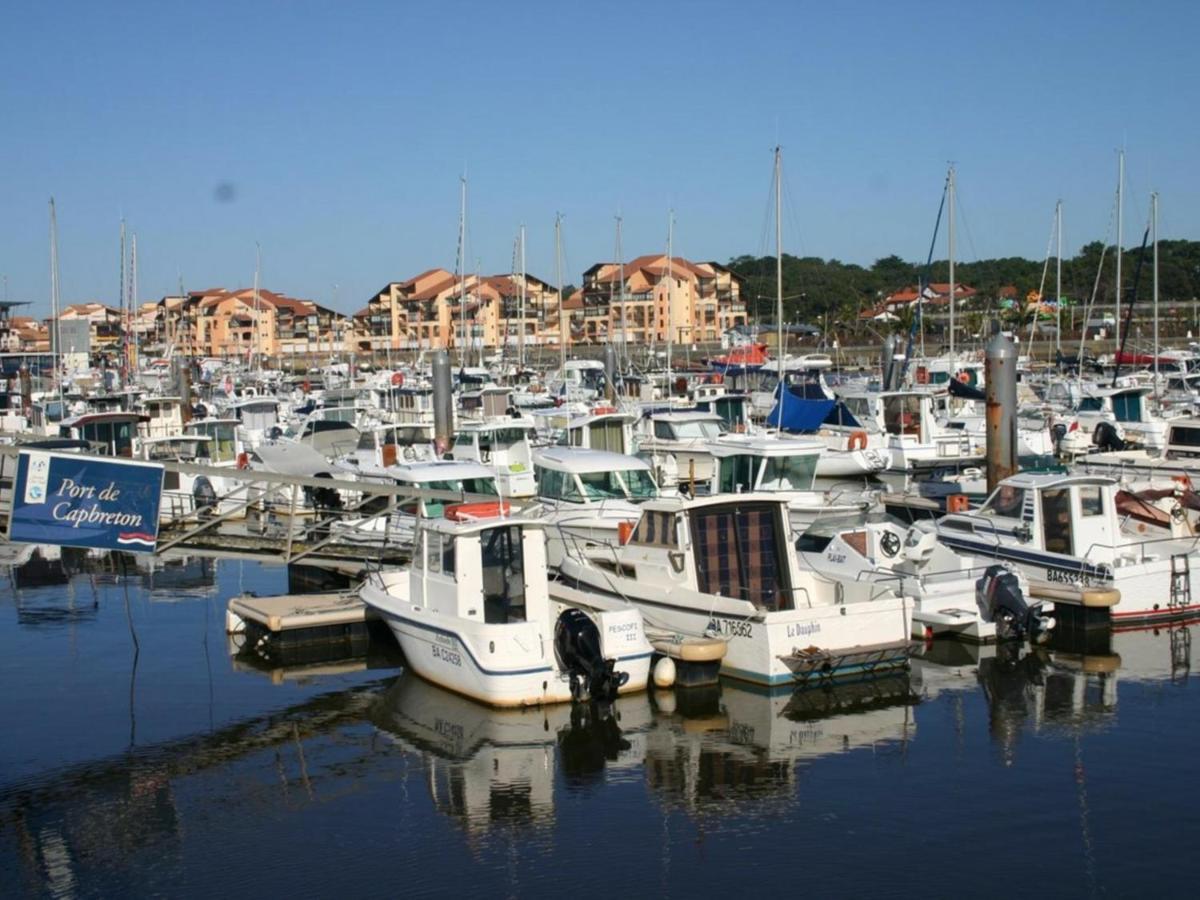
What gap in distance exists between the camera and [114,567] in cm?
3041

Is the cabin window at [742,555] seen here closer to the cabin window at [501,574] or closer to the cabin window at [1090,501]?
the cabin window at [501,574]

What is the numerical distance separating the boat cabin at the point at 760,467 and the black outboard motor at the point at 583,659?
11.3m

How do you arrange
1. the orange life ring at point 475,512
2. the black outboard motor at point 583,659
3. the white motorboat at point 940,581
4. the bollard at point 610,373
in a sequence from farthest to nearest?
1. the bollard at point 610,373
2. the white motorboat at point 940,581
3. the orange life ring at point 475,512
4. the black outboard motor at point 583,659

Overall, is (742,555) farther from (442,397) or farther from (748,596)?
(442,397)

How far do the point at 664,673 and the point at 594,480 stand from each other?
341 inches

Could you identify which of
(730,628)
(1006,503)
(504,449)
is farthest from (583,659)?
(504,449)

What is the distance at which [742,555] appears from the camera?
20.2 m

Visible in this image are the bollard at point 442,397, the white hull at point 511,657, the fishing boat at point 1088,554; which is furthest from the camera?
the bollard at point 442,397

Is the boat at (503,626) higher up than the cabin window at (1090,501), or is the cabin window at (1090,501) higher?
the cabin window at (1090,501)

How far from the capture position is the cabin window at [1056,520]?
74.4 feet

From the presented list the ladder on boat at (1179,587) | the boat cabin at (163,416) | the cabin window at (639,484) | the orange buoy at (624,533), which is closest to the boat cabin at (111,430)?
the boat cabin at (163,416)

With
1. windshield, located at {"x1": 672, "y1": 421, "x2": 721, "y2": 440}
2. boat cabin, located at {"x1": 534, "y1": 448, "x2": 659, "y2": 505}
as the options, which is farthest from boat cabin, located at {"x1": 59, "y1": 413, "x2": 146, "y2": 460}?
boat cabin, located at {"x1": 534, "y1": 448, "x2": 659, "y2": 505}

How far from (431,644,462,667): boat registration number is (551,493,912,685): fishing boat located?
2.47 m

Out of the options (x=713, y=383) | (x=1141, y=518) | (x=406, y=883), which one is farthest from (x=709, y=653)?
(x=713, y=383)
